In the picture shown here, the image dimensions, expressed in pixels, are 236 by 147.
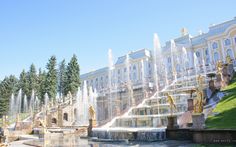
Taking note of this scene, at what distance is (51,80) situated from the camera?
48.0m

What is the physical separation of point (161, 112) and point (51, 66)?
118 feet

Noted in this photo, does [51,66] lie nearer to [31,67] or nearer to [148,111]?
[31,67]

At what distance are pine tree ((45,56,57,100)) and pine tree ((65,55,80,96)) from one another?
2625 mm

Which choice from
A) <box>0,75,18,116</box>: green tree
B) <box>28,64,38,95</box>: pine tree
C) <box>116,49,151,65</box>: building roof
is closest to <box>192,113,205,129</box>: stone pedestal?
<box>0,75,18,116</box>: green tree

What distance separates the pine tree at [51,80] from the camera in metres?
47.2

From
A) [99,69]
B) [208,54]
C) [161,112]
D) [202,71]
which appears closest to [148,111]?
[161,112]

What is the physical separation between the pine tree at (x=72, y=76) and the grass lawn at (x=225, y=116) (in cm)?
3411

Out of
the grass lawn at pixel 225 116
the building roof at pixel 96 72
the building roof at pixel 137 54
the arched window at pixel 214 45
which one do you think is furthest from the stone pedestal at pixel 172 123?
the building roof at pixel 96 72

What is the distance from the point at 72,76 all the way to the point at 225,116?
3859cm

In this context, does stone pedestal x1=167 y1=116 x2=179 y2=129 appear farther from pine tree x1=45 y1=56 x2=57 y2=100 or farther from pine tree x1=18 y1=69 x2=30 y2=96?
pine tree x1=18 y1=69 x2=30 y2=96

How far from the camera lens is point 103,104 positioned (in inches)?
1369

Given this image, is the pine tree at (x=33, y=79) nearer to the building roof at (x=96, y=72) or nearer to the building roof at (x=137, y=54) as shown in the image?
the building roof at (x=137, y=54)

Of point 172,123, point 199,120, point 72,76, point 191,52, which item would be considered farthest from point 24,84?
point 199,120

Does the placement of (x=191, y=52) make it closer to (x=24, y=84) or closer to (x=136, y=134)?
(x=24, y=84)
